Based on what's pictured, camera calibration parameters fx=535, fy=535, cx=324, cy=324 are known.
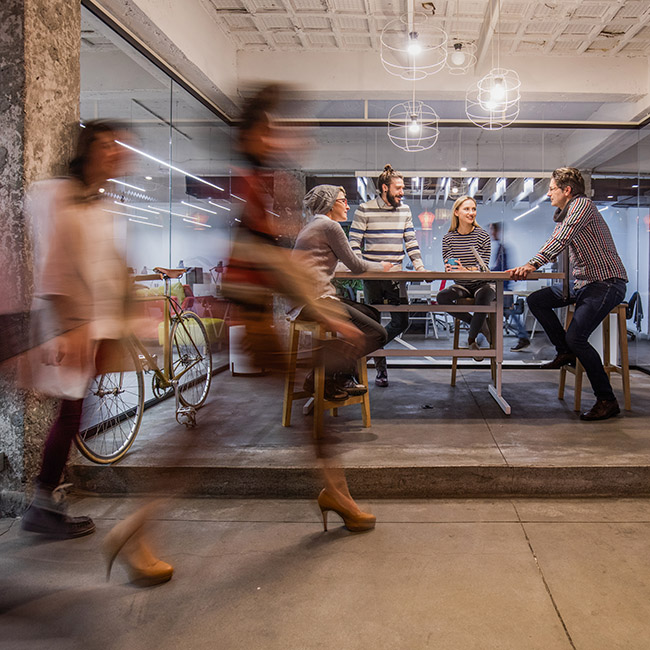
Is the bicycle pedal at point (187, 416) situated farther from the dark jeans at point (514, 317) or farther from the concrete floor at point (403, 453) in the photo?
the dark jeans at point (514, 317)

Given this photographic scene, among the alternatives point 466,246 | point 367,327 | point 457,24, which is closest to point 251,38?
point 457,24

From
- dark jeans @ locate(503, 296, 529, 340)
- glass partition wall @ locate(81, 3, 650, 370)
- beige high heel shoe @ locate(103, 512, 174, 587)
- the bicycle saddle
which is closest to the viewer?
beige high heel shoe @ locate(103, 512, 174, 587)

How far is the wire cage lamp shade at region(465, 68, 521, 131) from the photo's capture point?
456 cm

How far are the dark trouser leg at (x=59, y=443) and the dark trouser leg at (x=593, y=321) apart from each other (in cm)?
308

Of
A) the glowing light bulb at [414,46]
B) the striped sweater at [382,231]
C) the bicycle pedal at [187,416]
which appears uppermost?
the glowing light bulb at [414,46]

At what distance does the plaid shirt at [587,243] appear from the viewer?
3623 mm

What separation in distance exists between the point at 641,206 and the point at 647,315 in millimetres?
Result: 1341

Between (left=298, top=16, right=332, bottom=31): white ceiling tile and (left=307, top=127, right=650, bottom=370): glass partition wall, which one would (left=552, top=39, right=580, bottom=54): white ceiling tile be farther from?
(left=298, top=16, right=332, bottom=31): white ceiling tile

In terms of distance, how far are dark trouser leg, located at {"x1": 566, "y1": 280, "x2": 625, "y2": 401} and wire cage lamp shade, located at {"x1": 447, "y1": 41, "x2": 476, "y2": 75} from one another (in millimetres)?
3260

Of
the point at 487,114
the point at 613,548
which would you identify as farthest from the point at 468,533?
the point at 487,114

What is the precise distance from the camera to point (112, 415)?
3.41 metres

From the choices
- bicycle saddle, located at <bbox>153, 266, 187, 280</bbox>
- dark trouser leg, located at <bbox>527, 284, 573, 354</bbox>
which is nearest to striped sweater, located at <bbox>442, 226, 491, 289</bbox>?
dark trouser leg, located at <bbox>527, 284, 573, 354</bbox>

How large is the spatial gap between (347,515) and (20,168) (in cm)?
222

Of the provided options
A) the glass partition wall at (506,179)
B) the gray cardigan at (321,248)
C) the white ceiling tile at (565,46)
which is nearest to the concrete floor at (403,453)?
the gray cardigan at (321,248)
